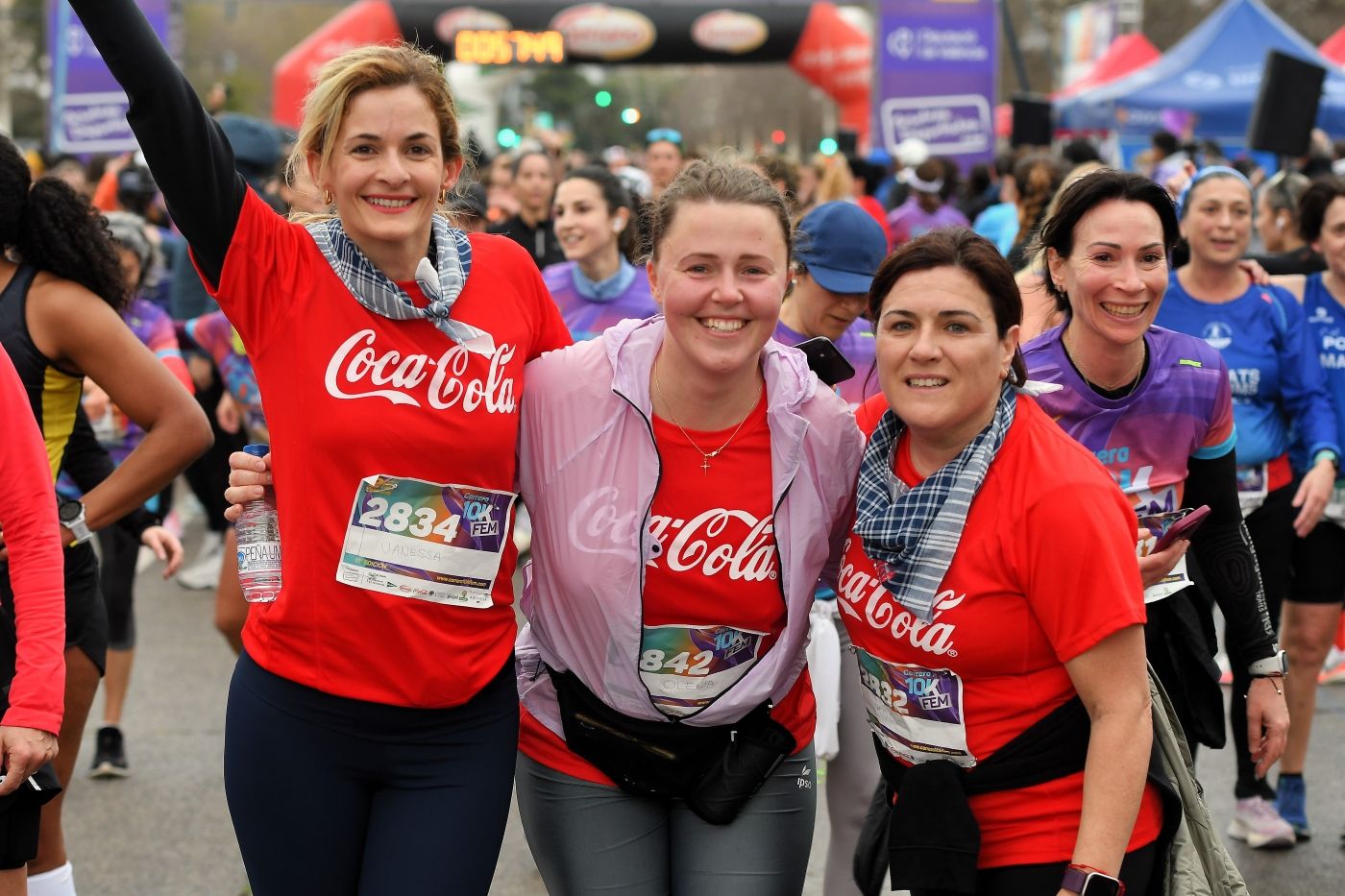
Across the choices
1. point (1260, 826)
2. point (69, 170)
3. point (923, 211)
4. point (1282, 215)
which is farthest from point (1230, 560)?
point (69, 170)

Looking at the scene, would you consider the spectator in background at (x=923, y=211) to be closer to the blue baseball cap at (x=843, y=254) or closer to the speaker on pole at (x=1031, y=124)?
the speaker on pole at (x=1031, y=124)

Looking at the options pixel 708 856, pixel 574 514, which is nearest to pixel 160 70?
pixel 574 514

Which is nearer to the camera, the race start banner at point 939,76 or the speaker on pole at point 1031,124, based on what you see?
the speaker on pole at point 1031,124

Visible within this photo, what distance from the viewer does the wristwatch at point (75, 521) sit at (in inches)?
139

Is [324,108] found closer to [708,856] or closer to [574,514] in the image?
[574,514]

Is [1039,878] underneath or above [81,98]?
underneath

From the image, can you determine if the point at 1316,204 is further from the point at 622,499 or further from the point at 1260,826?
the point at 622,499

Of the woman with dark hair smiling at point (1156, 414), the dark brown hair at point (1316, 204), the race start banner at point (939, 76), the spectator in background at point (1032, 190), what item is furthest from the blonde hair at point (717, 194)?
the race start banner at point (939, 76)

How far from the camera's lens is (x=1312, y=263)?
6594mm

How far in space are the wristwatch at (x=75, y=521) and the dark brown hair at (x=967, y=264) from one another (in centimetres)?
190

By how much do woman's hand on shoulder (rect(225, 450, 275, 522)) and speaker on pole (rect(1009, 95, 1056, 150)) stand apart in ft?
42.2

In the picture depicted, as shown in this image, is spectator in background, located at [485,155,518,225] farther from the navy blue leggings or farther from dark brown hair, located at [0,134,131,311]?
the navy blue leggings

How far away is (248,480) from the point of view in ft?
9.41

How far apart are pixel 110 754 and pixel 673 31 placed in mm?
21343
